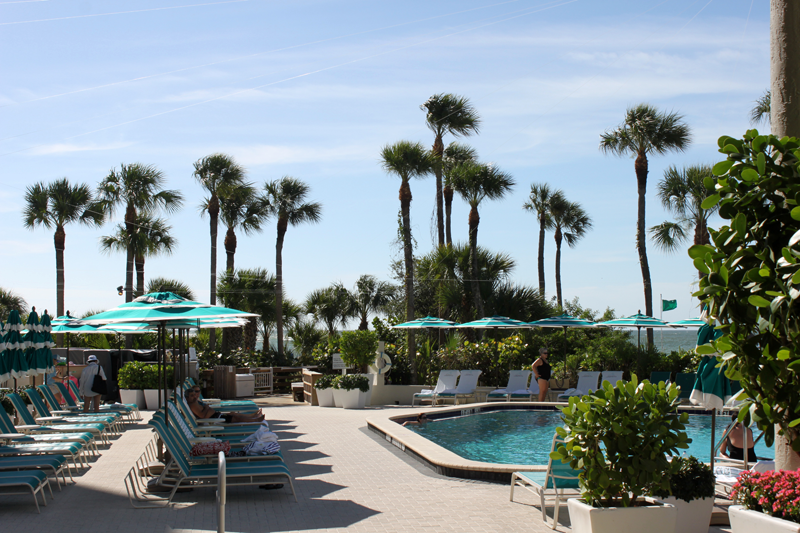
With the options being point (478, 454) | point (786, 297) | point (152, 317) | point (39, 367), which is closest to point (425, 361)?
point (478, 454)

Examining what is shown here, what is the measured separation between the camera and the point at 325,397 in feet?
60.1

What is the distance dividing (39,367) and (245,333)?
1943cm

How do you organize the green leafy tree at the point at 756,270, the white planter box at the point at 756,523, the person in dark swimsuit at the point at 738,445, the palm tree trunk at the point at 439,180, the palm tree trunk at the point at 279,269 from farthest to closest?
the palm tree trunk at the point at 279,269, the palm tree trunk at the point at 439,180, the person in dark swimsuit at the point at 738,445, the white planter box at the point at 756,523, the green leafy tree at the point at 756,270

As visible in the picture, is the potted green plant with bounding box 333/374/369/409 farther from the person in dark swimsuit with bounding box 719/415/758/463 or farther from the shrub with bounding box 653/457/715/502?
→ the shrub with bounding box 653/457/715/502

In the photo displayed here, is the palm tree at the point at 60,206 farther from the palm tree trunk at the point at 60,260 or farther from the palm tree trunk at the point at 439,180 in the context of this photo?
the palm tree trunk at the point at 439,180

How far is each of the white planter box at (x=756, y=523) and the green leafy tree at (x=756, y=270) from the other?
0.42 meters

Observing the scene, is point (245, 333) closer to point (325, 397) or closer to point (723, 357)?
point (325, 397)

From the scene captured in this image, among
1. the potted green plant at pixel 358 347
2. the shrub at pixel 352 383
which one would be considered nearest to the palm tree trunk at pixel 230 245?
the potted green plant at pixel 358 347

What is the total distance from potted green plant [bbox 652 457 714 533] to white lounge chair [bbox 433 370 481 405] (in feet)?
40.3

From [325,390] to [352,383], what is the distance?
91cm

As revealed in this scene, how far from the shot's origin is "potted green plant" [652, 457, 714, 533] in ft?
18.1

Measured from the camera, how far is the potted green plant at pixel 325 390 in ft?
59.4

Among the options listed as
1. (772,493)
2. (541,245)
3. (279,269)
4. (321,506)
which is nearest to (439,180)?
(279,269)

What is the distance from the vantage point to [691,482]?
5523 millimetres
